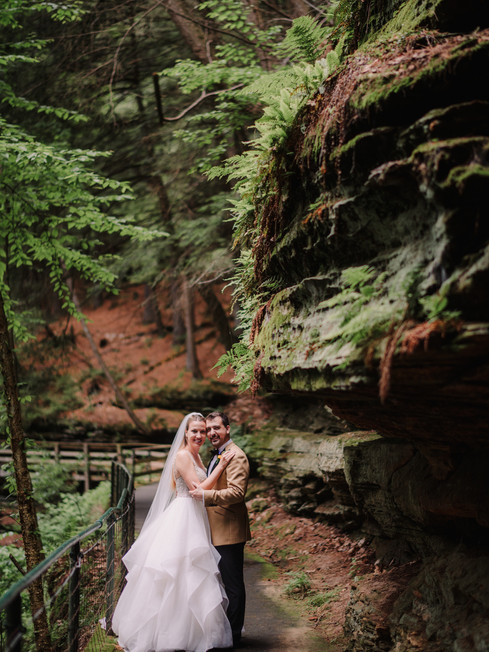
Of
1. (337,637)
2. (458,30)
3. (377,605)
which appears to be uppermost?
(458,30)

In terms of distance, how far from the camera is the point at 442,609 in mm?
4273

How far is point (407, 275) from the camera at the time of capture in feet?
9.80

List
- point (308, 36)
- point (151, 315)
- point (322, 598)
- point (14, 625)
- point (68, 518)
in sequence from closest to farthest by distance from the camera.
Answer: point (14, 625) → point (308, 36) → point (322, 598) → point (68, 518) → point (151, 315)

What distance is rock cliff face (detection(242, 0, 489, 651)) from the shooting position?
273 centimetres

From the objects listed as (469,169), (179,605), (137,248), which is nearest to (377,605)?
(179,605)

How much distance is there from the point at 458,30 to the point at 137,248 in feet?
45.8

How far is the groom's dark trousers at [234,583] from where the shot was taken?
5387 mm

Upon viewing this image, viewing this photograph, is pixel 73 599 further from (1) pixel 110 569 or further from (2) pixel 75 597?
(1) pixel 110 569

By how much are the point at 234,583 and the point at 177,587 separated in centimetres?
60

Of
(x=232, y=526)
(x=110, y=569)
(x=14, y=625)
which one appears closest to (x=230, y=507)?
(x=232, y=526)

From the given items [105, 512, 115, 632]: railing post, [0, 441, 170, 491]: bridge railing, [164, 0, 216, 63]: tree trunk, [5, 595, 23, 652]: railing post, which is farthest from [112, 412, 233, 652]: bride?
[0, 441, 170, 491]: bridge railing

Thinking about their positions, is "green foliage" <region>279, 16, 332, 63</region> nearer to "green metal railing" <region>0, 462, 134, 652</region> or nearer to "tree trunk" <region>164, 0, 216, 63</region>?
"green metal railing" <region>0, 462, 134, 652</region>

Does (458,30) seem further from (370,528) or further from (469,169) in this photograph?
(370,528)

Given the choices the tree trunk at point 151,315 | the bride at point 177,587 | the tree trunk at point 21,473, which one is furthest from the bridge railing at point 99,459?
the bride at point 177,587
